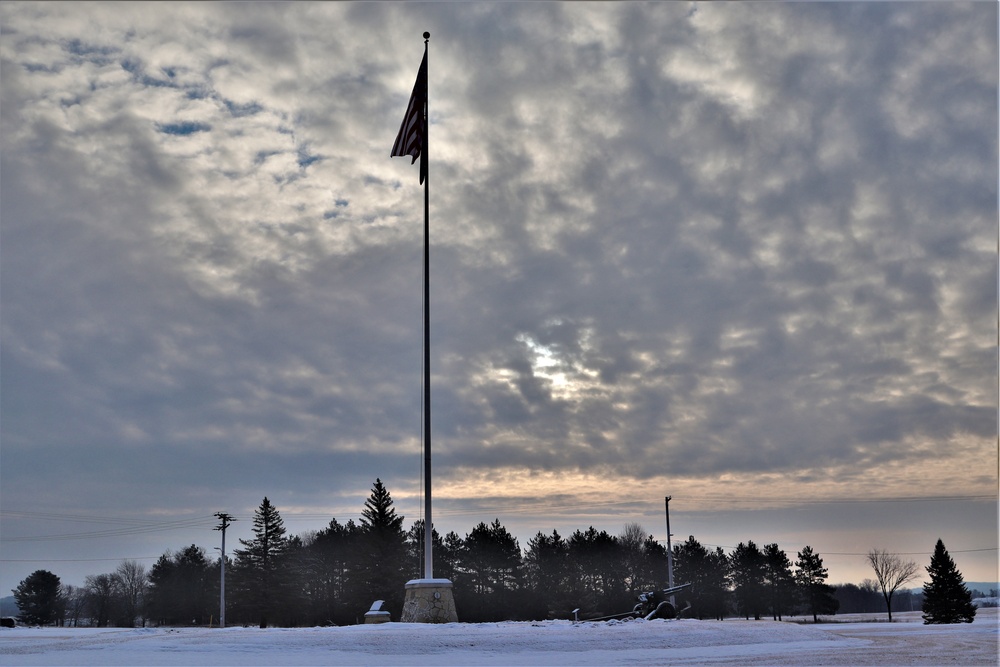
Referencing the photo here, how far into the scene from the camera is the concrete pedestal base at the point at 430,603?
80.9 feet

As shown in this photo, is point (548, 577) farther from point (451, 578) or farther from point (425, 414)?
point (425, 414)

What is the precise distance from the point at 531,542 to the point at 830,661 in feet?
251

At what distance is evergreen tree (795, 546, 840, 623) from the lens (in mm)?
99625

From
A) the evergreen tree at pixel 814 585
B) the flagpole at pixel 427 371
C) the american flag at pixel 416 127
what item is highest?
the american flag at pixel 416 127

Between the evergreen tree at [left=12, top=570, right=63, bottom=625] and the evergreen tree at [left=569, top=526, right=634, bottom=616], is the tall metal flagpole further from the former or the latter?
the evergreen tree at [left=12, top=570, right=63, bottom=625]

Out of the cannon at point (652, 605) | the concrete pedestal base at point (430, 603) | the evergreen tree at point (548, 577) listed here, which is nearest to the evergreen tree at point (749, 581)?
the evergreen tree at point (548, 577)

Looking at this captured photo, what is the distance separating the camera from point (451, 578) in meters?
84.7

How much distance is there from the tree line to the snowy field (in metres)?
53.0

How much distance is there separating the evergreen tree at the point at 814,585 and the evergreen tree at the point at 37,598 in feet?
284

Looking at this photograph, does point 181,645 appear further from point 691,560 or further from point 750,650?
point 691,560

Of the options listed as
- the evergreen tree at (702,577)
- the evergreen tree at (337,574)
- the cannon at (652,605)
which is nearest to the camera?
→ the cannon at (652,605)

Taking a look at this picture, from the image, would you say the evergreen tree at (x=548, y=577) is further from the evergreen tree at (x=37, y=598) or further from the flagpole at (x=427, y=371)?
the flagpole at (x=427, y=371)

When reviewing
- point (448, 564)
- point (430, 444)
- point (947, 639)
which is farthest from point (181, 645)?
point (448, 564)

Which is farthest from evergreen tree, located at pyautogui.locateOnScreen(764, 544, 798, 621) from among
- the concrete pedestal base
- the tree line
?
the concrete pedestal base
